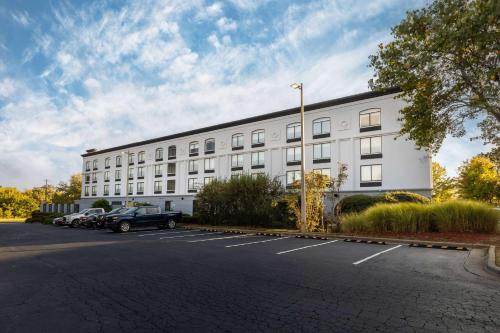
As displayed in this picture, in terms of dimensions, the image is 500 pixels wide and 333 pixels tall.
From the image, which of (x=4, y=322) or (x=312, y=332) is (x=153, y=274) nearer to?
(x=4, y=322)

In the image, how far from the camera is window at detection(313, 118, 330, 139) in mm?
34438

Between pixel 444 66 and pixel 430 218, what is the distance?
7507mm

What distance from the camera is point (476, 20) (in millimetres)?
9562

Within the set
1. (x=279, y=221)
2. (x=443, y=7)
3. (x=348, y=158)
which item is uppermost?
(x=443, y=7)

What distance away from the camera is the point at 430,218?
641 inches

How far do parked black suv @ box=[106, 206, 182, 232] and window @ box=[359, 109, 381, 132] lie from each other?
19600 millimetres

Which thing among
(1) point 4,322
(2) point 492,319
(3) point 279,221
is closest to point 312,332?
(2) point 492,319

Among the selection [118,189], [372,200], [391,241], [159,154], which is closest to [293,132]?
[372,200]

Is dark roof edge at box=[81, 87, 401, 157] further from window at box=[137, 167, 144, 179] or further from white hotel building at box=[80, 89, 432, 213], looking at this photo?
window at box=[137, 167, 144, 179]

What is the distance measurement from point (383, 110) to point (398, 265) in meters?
24.7

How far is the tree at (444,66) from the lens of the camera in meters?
10.4

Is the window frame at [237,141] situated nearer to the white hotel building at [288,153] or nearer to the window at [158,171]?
the white hotel building at [288,153]

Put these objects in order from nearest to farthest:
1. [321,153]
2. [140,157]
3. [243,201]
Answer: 1. [243,201]
2. [321,153]
3. [140,157]

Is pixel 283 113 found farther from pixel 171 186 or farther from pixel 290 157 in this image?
pixel 171 186
